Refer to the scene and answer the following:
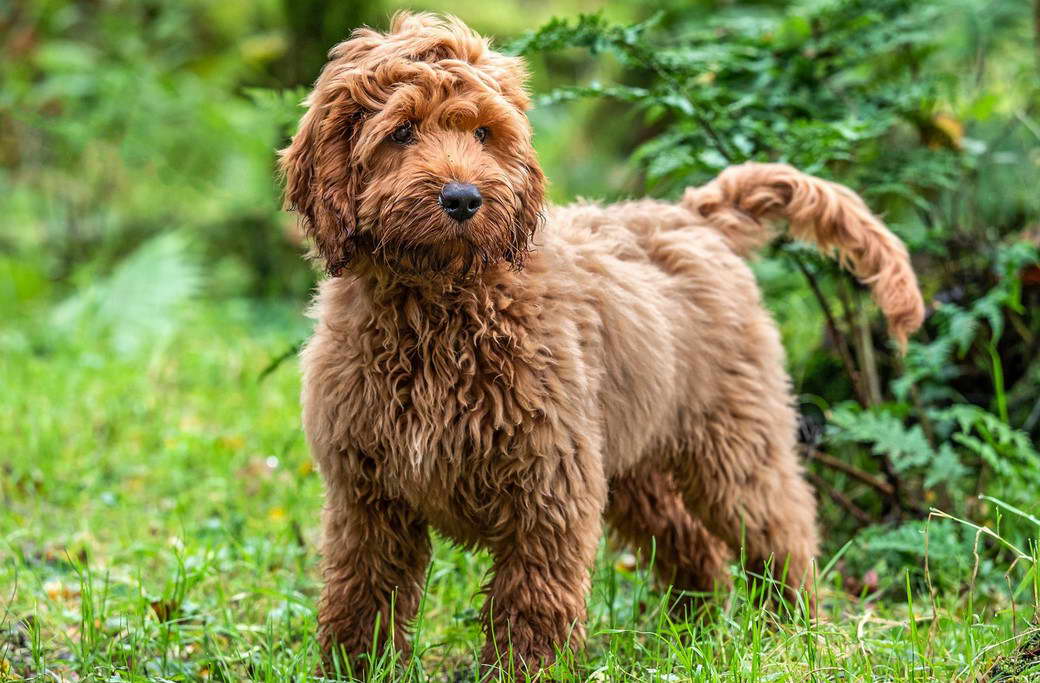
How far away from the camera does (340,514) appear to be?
3.33 metres

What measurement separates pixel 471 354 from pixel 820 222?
151 centimetres

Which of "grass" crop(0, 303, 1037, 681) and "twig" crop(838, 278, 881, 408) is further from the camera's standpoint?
"twig" crop(838, 278, 881, 408)

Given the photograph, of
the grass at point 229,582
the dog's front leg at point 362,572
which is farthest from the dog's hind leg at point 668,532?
the dog's front leg at point 362,572

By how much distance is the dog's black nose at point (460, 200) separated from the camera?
111 inches

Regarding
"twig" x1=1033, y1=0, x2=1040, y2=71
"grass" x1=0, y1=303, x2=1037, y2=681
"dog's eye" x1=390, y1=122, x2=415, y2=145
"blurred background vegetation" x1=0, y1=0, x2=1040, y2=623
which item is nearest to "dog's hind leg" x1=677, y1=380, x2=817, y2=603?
"grass" x1=0, y1=303, x2=1037, y2=681

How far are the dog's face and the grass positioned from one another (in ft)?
3.71

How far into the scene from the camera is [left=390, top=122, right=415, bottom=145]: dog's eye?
296 cm

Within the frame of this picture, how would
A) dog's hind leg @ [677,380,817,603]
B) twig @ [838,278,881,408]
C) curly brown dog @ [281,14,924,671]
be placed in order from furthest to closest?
twig @ [838,278,881,408], dog's hind leg @ [677,380,817,603], curly brown dog @ [281,14,924,671]

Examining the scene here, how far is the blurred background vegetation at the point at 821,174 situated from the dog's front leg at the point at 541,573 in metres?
1.11

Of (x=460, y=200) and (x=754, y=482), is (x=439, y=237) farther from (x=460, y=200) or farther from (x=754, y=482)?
(x=754, y=482)

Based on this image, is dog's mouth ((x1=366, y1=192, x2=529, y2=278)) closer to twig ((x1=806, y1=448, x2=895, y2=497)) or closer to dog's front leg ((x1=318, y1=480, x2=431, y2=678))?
dog's front leg ((x1=318, y1=480, x2=431, y2=678))

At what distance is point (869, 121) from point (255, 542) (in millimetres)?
2841

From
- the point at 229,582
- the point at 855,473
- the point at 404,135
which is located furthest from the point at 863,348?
the point at 229,582

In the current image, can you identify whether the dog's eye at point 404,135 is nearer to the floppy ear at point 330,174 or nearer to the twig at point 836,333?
the floppy ear at point 330,174
